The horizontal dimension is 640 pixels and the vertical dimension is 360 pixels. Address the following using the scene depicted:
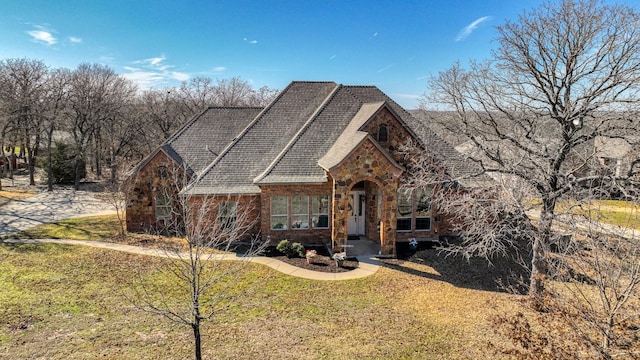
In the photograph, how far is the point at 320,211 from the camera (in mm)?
18953

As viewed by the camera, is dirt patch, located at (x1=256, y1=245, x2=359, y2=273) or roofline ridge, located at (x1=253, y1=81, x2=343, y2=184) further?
roofline ridge, located at (x1=253, y1=81, x2=343, y2=184)

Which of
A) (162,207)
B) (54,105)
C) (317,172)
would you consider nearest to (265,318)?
(317,172)

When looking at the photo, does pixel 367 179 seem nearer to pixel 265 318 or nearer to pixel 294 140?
pixel 294 140

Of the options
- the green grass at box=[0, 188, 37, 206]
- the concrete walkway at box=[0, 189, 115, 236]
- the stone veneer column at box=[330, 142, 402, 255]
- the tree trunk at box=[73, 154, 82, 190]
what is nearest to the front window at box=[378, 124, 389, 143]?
the stone veneer column at box=[330, 142, 402, 255]

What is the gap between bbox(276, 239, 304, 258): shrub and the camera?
1703cm

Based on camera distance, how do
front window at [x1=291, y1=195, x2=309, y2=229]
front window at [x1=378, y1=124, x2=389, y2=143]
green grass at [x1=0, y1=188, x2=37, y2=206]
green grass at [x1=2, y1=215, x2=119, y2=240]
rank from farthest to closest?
green grass at [x1=0, y1=188, x2=37, y2=206] → green grass at [x1=2, y1=215, x2=119, y2=240] → front window at [x1=291, y1=195, x2=309, y2=229] → front window at [x1=378, y1=124, x2=389, y2=143]

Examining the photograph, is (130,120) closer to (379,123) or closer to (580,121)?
(379,123)

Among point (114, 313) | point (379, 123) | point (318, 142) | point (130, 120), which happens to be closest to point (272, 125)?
point (318, 142)

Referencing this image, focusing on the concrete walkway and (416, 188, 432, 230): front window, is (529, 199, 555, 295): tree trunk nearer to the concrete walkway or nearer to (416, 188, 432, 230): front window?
(416, 188, 432, 230): front window

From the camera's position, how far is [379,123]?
1838 centimetres

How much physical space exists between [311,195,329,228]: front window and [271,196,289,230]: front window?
1372mm

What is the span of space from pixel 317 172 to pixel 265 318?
28.6ft

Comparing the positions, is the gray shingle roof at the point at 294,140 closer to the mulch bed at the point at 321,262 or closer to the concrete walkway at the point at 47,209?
the mulch bed at the point at 321,262

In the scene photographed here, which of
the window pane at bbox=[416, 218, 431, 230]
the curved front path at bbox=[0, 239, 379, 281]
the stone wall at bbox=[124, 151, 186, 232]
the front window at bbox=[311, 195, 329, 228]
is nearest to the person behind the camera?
the curved front path at bbox=[0, 239, 379, 281]
